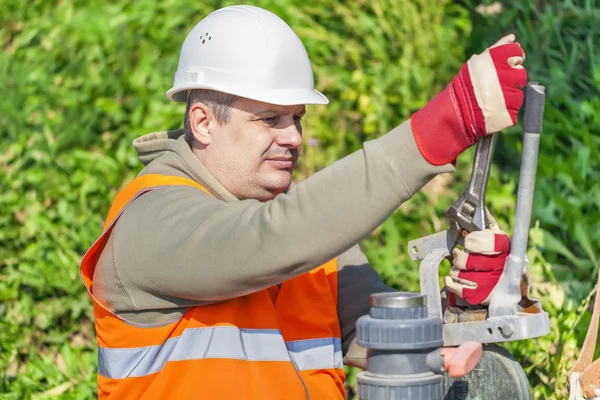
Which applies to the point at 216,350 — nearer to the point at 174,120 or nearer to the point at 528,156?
the point at 528,156

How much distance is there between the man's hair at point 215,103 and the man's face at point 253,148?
2 centimetres

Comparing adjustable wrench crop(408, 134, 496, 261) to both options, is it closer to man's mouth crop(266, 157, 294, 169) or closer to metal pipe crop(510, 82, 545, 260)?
metal pipe crop(510, 82, 545, 260)

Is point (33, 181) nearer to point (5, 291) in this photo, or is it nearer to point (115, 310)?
point (5, 291)

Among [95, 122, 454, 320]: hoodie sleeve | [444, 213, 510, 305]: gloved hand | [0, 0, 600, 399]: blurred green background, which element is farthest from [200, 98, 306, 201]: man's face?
[0, 0, 600, 399]: blurred green background

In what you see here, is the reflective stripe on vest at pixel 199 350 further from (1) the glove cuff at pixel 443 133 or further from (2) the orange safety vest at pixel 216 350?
(1) the glove cuff at pixel 443 133

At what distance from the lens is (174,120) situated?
215 inches

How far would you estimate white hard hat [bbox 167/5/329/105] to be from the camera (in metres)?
2.83

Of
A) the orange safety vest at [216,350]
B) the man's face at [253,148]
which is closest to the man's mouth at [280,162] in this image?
the man's face at [253,148]

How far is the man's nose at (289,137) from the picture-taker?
113 inches

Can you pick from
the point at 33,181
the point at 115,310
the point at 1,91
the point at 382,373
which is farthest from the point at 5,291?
the point at 382,373

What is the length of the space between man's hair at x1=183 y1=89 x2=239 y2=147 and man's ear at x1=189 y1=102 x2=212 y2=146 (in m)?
0.02

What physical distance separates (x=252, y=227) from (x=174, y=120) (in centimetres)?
332

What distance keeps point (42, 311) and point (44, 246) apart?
1.21 ft

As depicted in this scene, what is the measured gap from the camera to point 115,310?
107 inches
